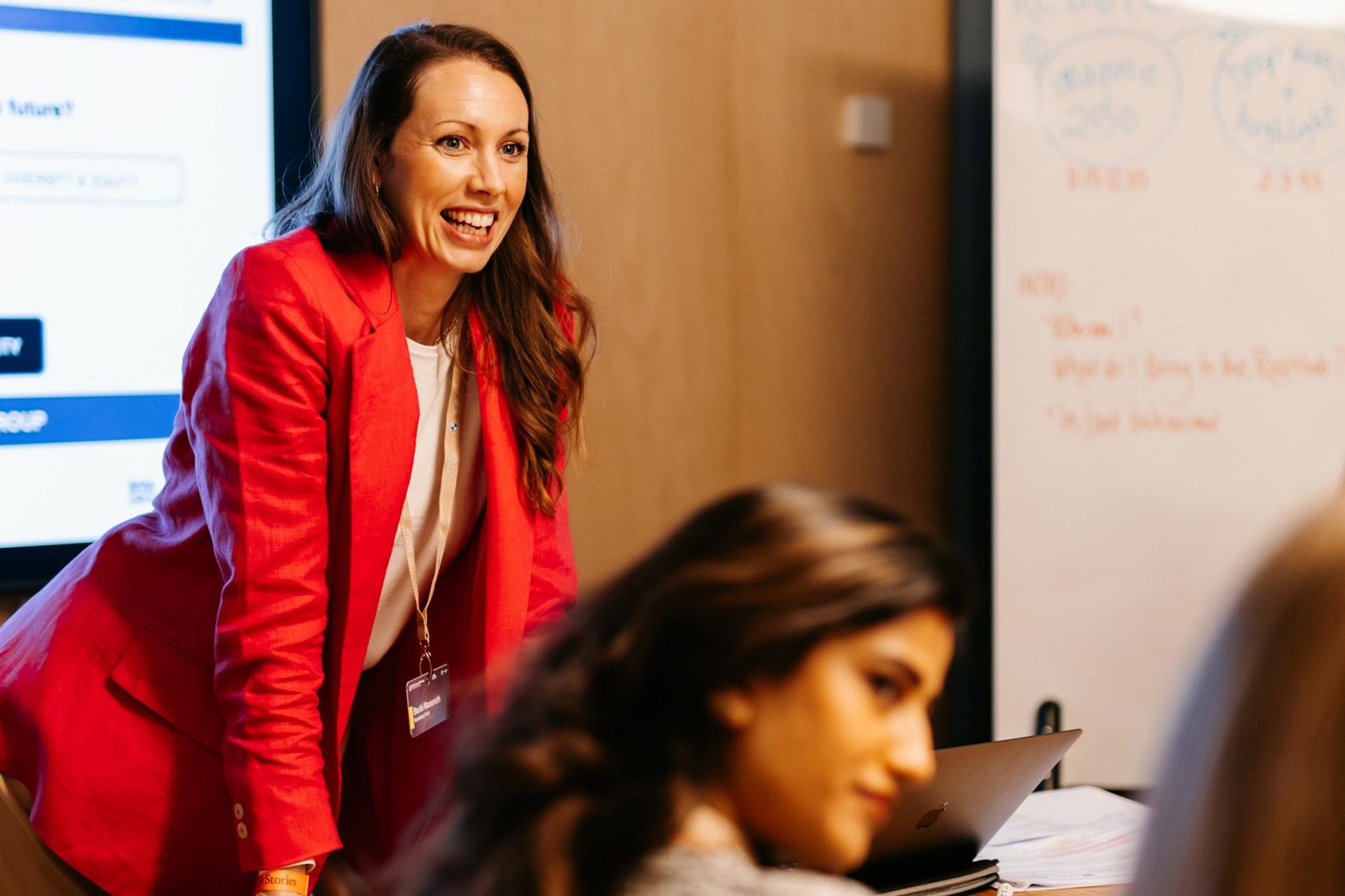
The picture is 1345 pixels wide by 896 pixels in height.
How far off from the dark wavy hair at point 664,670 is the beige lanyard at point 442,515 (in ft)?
2.83

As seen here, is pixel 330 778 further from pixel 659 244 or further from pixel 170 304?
pixel 659 244

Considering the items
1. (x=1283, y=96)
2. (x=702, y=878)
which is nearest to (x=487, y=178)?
(x=702, y=878)

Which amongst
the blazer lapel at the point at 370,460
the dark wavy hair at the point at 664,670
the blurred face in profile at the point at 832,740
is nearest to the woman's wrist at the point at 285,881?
the blazer lapel at the point at 370,460

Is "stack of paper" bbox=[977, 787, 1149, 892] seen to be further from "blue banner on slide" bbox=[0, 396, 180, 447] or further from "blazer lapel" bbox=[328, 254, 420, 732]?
"blue banner on slide" bbox=[0, 396, 180, 447]

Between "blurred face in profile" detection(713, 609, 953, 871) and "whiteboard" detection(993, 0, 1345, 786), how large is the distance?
6.37 ft

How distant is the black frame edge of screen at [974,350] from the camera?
8.89 ft

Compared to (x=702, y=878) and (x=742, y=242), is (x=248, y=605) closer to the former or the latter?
(x=702, y=878)

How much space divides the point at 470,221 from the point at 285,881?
0.77m

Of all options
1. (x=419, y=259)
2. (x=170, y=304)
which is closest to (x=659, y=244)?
(x=170, y=304)

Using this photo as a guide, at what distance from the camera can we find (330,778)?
1.51 meters

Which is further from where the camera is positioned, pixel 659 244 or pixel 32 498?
pixel 659 244

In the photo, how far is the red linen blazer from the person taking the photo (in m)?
1.41

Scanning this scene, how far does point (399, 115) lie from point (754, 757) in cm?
106

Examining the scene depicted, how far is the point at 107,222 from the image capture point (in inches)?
82.0
